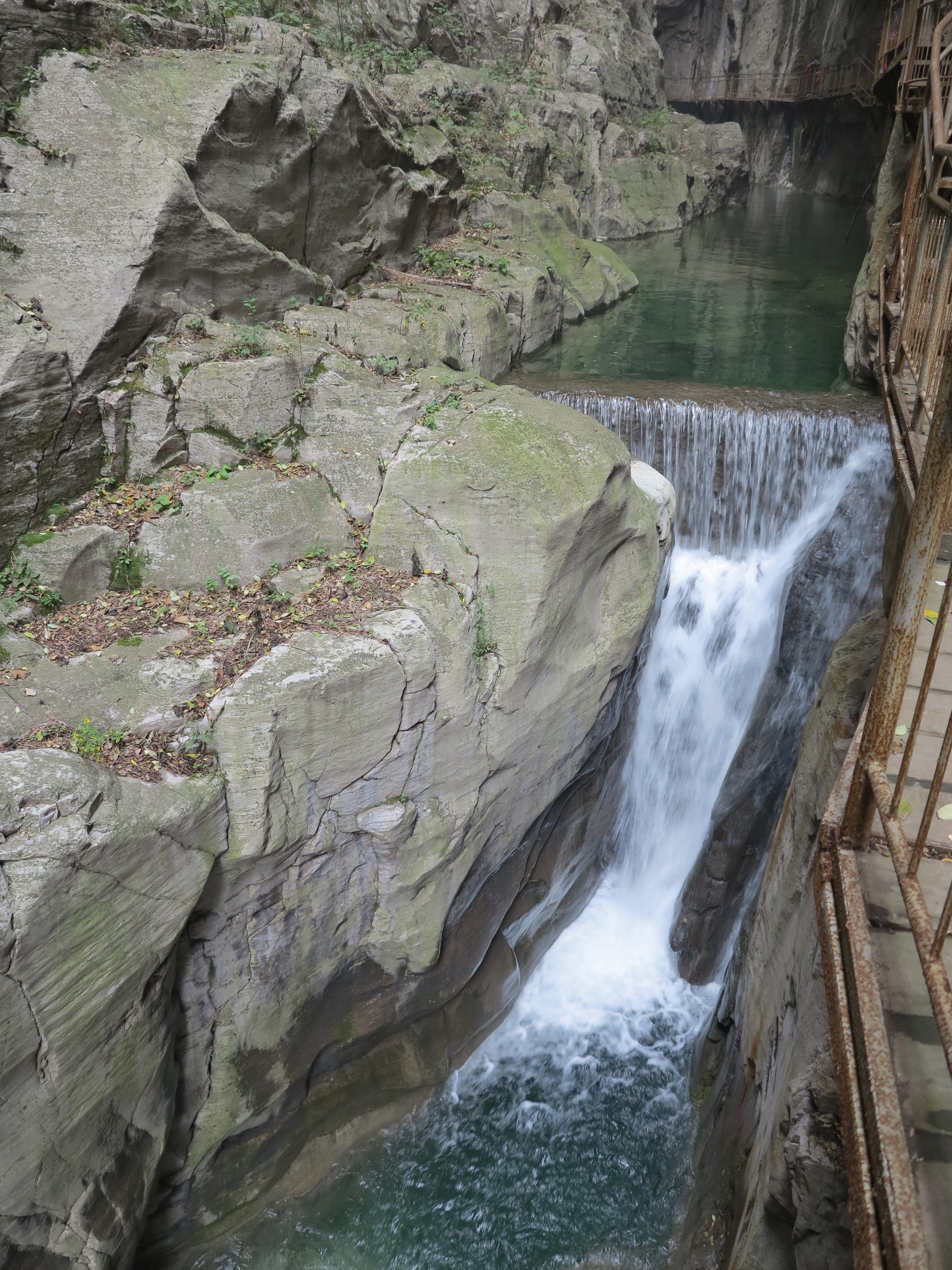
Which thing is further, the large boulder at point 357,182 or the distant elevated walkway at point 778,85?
the distant elevated walkway at point 778,85

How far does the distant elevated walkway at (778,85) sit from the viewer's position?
2684 centimetres

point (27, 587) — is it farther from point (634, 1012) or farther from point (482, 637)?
point (634, 1012)

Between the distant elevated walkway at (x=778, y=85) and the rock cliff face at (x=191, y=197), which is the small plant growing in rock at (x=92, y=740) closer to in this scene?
the rock cliff face at (x=191, y=197)

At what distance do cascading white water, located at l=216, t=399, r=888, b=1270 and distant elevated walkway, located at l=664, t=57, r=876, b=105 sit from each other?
20827 mm

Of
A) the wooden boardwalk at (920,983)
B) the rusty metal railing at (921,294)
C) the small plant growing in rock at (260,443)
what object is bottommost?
the wooden boardwalk at (920,983)

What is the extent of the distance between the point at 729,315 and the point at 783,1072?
13.6 m

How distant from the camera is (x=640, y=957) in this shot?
7.56 metres

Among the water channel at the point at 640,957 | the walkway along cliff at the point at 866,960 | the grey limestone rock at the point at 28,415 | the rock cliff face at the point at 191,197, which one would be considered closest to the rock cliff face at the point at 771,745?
the water channel at the point at 640,957

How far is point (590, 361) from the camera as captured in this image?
1203 centimetres

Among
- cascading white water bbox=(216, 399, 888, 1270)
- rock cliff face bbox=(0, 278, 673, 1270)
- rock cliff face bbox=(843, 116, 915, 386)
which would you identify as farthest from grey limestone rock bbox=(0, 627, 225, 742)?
rock cliff face bbox=(843, 116, 915, 386)

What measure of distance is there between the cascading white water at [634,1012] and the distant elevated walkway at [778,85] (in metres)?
20.8

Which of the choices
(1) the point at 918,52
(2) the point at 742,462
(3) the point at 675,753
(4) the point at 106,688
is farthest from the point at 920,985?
(1) the point at 918,52

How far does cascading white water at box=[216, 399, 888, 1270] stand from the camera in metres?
5.59

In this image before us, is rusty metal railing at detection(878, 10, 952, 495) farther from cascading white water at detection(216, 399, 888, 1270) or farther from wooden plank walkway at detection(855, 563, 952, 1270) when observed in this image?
wooden plank walkway at detection(855, 563, 952, 1270)
